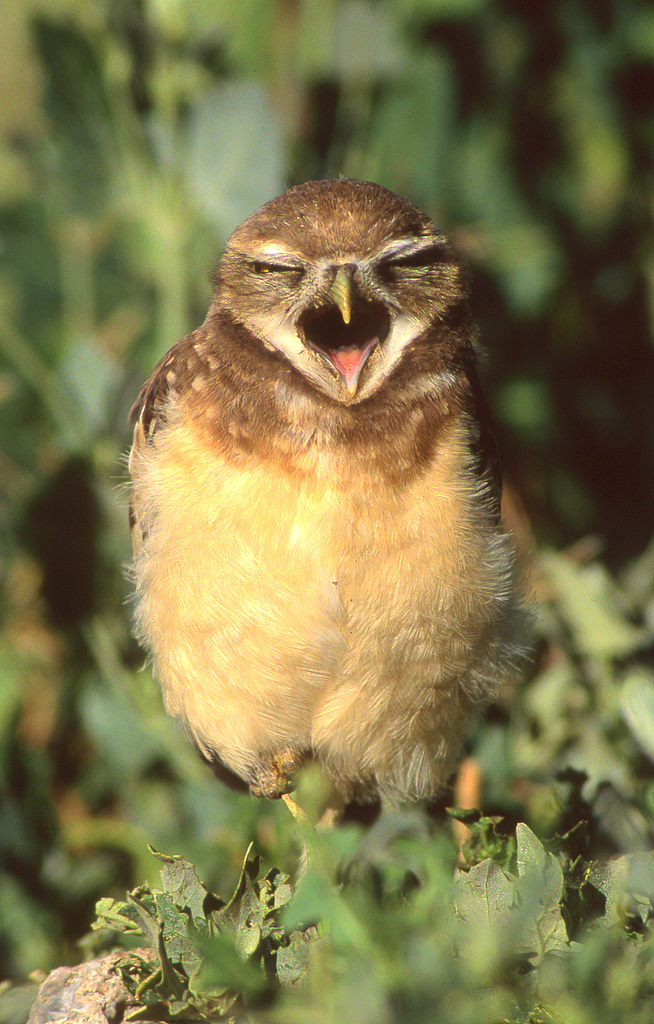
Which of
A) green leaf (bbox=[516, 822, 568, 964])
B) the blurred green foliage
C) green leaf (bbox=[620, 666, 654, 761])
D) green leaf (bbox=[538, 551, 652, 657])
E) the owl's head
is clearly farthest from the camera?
green leaf (bbox=[538, 551, 652, 657])

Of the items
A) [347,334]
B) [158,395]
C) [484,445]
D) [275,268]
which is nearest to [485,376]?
[484,445]

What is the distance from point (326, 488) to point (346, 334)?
0.40 metres

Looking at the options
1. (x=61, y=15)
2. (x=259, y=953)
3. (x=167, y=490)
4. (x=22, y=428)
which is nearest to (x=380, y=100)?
(x=61, y=15)

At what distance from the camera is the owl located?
2436mm

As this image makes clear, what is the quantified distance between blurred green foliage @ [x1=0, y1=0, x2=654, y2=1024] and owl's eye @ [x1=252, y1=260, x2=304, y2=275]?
1292 millimetres

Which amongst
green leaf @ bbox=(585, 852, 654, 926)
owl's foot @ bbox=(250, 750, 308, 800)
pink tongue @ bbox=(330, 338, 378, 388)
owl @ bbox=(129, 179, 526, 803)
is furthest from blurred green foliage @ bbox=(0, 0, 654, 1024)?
pink tongue @ bbox=(330, 338, 378, 388)

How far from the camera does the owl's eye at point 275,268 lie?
238cm

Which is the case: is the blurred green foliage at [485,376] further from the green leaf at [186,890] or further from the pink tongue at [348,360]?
the pink tongue at [348,360]

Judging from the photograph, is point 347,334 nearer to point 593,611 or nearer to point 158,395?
point 158,395

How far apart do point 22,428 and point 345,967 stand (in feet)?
10.0

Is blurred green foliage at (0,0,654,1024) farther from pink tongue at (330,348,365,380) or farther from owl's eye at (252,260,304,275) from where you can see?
owl's eye at (252,260,304,275)

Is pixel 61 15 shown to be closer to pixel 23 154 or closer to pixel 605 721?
pixel 23 154

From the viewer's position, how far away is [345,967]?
189cm

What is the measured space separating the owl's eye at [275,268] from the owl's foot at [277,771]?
1415 millimetres
